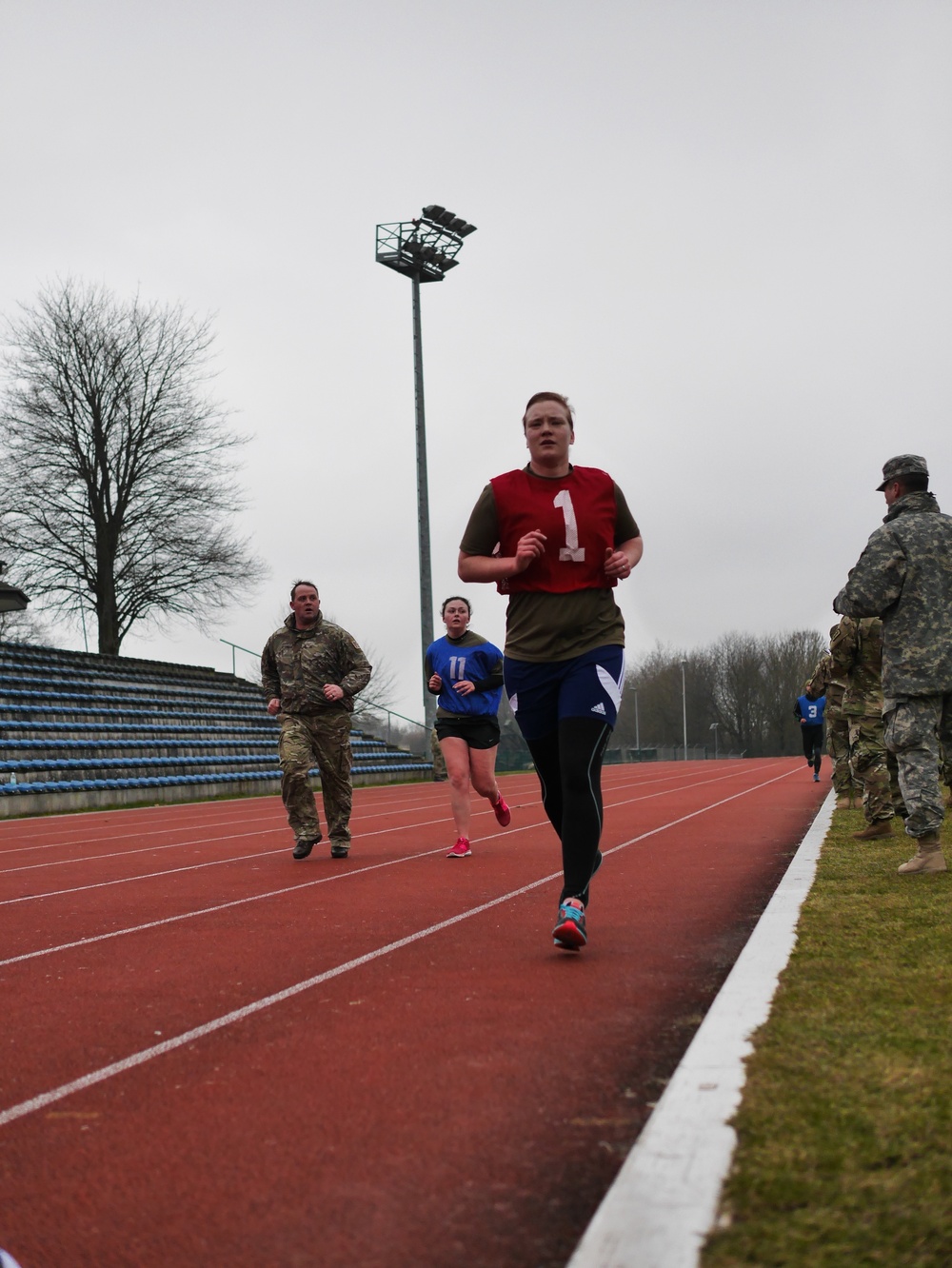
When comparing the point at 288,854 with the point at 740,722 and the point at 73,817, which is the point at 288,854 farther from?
the point at 740,722

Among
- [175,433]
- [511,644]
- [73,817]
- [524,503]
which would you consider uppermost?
[175,433]

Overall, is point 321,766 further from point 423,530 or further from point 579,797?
point 423,530

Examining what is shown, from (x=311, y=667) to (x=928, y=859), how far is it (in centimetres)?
496

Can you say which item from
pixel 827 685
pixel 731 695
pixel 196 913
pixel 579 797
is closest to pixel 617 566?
pixel 579 797

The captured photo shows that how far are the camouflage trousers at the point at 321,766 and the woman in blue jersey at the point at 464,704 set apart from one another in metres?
0.82

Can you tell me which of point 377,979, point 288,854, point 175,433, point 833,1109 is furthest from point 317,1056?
point 175,433

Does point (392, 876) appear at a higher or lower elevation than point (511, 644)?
lower

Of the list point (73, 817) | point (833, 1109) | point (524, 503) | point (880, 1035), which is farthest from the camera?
point (73, 817)

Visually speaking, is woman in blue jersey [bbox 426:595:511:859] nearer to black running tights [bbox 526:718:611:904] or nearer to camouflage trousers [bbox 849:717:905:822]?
camouflage trousers [bbox 849:717:905:822]

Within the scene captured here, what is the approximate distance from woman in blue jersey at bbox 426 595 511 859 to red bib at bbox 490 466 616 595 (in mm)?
4366

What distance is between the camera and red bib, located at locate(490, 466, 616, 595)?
4992mm

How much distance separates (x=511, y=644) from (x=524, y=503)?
0.57 metres

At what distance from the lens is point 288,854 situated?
10.5m

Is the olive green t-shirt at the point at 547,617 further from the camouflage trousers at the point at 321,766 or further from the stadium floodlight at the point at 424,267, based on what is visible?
the stadium floodlight at the point at 424,267
